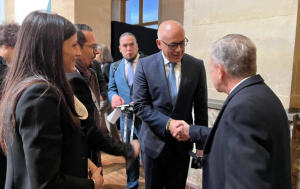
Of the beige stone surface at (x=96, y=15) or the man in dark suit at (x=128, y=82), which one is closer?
the man in dark suit at (x=128, y=82)

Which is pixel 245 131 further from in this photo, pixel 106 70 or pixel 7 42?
pixel 106 70

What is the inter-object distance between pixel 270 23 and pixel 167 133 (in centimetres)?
135

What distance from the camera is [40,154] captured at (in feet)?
2.49

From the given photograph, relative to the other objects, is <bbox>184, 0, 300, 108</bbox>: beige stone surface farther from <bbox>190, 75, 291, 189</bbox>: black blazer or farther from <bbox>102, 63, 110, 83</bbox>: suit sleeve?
<bbox>102, 63, 110, 83</bbox>: suit sleeve

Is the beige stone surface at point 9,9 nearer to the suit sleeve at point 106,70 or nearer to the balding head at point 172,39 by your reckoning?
the suit sleeve at point 106,70

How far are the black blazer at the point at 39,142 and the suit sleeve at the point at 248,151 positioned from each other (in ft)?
2.10

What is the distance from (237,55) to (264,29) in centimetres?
127

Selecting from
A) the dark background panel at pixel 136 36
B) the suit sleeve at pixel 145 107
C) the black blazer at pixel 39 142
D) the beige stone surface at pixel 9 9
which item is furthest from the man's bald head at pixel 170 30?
the beige stone surface at pixel 9 9

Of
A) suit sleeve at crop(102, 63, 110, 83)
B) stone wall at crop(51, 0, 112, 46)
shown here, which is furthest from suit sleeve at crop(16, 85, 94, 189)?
stone wall at crop(51, 0, 112, 46)

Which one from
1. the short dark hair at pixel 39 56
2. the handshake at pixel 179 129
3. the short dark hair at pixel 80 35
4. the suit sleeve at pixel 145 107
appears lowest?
the handshake at pixel 179 129

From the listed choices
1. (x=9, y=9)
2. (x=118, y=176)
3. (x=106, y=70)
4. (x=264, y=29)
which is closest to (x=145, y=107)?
(x=264, y=29)

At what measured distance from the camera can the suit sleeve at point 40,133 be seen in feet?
2.47

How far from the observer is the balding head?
1652mm

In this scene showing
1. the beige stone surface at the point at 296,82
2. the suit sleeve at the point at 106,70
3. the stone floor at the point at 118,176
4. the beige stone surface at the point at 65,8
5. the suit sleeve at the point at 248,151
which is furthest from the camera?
the beige stone surface at the point at 65,8
